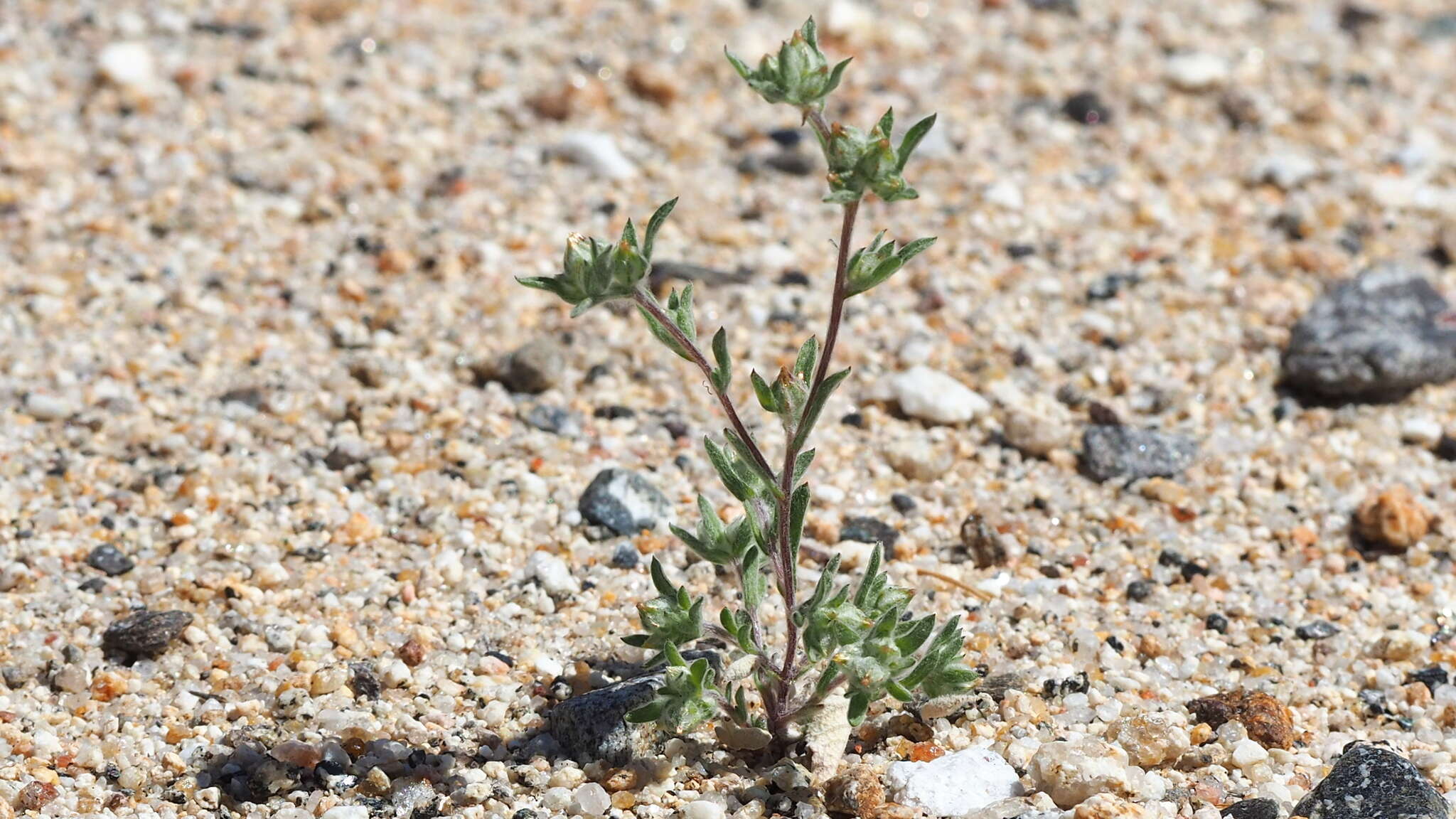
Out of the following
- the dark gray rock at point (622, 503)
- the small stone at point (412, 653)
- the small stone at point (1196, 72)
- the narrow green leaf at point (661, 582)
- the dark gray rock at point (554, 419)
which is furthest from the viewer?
the small stone at point (1196, 72)

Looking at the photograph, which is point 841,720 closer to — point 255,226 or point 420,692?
point 420,692

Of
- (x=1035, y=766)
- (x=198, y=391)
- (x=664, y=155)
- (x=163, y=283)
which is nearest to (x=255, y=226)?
(x=163, y=283)

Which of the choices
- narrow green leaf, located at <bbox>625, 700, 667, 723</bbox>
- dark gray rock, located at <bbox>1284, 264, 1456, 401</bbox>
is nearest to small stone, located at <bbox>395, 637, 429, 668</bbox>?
narrow green leaf, located at <bbox>625, 700, 667, 723</bbox>

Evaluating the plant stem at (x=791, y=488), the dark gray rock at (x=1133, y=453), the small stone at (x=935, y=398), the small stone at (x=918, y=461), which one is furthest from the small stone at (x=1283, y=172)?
the plant stem at (x=791, y=488)

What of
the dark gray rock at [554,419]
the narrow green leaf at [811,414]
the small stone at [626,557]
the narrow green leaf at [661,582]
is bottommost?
the narrow green leaf at [661,582]

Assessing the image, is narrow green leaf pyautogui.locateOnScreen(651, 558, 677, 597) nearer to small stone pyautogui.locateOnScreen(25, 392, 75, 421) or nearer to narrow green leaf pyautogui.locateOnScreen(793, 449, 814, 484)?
narrow green leaf pyautogui.locateOnScreen(793, 449, 814, 484)

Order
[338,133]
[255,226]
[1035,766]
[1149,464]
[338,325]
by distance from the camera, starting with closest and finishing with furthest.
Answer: [1035,766] → [1149,464] → [338,325] → [255,226] → [338,133]

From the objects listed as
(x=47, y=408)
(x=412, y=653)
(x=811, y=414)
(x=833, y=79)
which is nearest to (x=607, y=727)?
(x=412, y=653)

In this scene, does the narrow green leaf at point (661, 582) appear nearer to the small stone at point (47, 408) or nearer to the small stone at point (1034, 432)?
the small stone at point (1034, 432)
